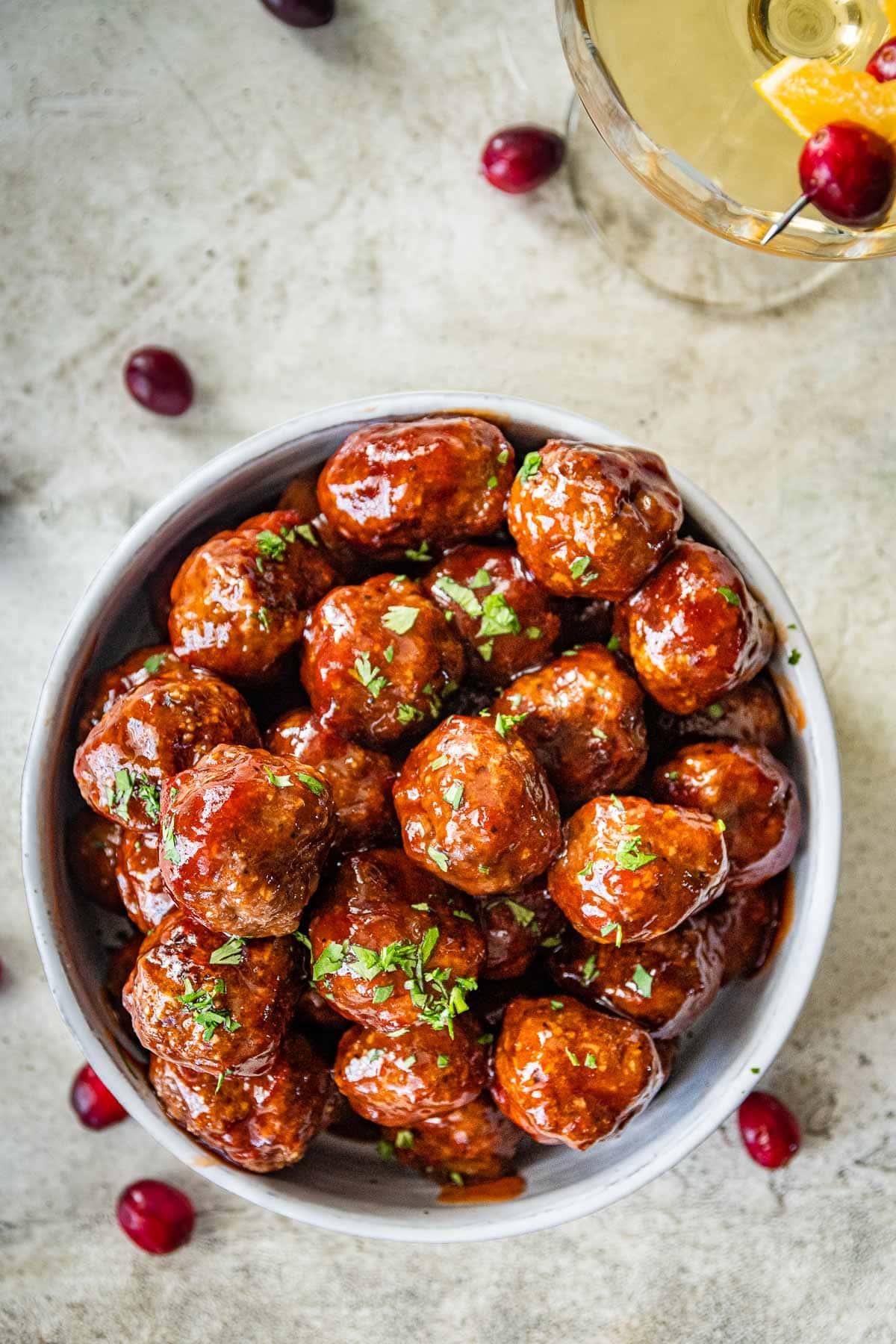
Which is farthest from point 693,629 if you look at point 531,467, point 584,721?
point 531,467

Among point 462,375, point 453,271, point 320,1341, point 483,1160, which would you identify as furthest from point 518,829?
point 320,1341

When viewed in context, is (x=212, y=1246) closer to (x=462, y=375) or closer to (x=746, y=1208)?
(x=746, y=1208)

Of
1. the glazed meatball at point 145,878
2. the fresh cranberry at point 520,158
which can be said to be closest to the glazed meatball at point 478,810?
the glazed meatball at point 145,878

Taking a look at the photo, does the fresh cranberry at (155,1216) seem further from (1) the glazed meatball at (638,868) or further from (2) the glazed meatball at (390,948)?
(1) the glazed meatball at (638,868)

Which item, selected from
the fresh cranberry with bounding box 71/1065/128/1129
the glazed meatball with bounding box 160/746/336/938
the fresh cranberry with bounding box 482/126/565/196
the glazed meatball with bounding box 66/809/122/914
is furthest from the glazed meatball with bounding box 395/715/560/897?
the fresh cranberry with bounding box 482/126/565/196

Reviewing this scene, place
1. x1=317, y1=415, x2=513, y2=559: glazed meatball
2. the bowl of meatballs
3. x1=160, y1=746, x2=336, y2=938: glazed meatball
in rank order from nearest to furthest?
1. x1=160, y1=746, x2=336, y2=938: glazed meatball
2. the bowl of meatballs
3. x1=317, y1=415, x2=513, y2=559: glazed meatball

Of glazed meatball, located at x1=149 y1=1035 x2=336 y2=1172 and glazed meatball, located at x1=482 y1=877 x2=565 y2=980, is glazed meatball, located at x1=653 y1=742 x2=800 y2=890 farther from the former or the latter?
glazed meatball, located at x1=149 y1=1035 x2=336 y2=1172

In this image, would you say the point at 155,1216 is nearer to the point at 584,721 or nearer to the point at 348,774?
the point at 348,774
